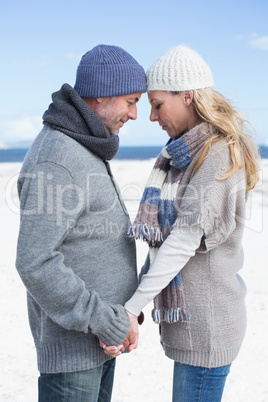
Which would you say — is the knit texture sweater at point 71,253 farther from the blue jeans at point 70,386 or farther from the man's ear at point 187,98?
the man's ear at point 187,98

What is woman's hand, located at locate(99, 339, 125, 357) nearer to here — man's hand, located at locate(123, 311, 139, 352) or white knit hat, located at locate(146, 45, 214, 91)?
man's hand, located at locate(123, 311, 139, 352)

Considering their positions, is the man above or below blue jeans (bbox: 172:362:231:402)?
above

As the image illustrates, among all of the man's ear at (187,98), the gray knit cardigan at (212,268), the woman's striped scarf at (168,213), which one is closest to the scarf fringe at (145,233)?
the woman's striped scarf at (168,213)

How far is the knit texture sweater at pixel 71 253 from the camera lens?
154 cm

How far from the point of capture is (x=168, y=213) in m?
1.86

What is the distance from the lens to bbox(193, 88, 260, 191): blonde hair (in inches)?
70.1

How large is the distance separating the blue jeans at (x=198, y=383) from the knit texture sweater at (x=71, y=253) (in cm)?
35

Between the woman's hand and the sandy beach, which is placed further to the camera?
the sandy beach

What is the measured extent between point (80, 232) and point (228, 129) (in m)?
0.71

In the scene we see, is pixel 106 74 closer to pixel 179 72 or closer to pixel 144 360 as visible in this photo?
pixel 179 72

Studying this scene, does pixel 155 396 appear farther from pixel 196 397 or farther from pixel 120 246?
pixel 120 246

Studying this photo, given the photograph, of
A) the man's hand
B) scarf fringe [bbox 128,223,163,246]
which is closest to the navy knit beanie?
scarf fringe [bbox 128,223,163,246]

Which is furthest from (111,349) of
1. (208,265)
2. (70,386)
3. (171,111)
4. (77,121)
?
(171,111)

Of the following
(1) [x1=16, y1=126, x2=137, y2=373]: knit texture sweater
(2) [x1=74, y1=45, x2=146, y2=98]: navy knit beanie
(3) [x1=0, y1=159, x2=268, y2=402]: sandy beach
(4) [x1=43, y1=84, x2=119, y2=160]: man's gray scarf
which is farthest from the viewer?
(3) [x1=0, y1=159, x2=268, y2=402]: sandy beach
